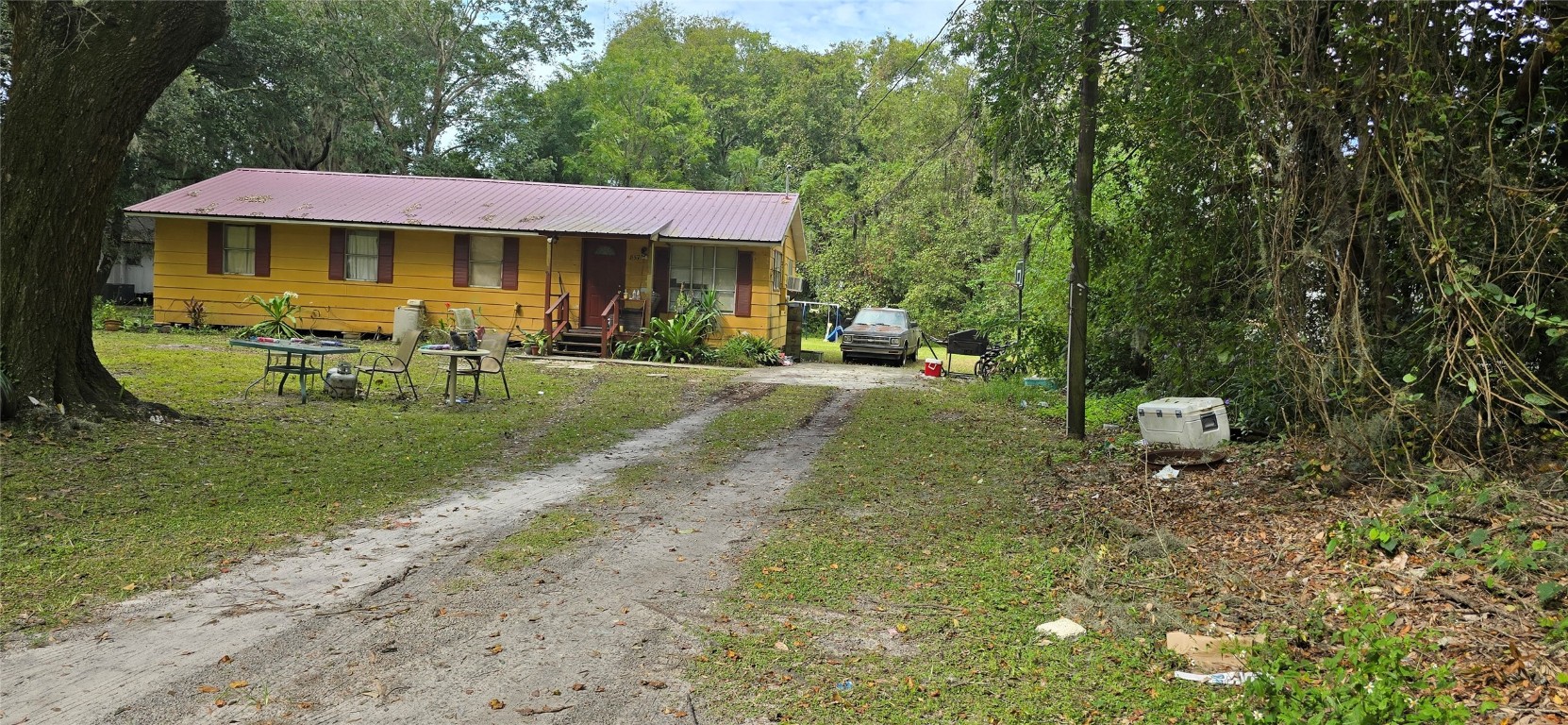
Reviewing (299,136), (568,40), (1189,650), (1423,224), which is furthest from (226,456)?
(568,40)

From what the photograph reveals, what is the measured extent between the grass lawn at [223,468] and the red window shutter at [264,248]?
8583 mm

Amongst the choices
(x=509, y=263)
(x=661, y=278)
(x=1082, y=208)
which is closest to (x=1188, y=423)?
(x=1082, y=208)

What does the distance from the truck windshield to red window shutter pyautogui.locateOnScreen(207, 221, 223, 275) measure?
14285mm

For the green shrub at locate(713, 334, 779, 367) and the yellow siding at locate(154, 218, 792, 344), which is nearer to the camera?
the green shrub at locate(713, 334, 779, 367)

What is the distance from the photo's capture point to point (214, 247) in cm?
2200

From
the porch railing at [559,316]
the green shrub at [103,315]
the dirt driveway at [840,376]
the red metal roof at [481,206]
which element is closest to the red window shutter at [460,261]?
the red metal roof at [481,206]

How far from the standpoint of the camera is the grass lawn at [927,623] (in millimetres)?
3609

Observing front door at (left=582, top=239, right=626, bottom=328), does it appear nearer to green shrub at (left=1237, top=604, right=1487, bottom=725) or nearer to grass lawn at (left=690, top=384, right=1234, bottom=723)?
grass lawn at (left=690, top=384, right=1234, bottom=723)

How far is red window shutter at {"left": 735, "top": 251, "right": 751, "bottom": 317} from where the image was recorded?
70.7 feet

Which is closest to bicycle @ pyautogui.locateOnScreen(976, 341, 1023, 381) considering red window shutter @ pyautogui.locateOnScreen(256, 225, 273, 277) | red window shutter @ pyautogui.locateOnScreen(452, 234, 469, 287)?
red window shutter @ pyautogui.locateOnScreen(452, 234, 469, 287)

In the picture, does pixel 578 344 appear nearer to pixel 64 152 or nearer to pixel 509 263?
pixel 509 263

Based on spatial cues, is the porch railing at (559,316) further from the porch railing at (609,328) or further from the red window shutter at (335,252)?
the red window shutter at (335,252)

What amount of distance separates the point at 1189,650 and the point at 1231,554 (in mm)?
1651

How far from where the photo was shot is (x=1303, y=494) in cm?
645
